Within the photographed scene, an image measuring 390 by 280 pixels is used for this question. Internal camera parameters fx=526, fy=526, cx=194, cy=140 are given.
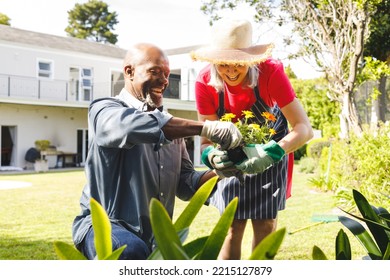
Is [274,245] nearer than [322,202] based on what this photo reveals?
Yes

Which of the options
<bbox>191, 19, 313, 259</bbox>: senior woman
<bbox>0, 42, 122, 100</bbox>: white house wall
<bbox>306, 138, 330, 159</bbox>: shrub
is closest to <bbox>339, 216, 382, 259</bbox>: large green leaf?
<bbox>191, 19, 313, 259</bbox>: senior woman

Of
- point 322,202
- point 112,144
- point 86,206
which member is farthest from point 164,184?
point 322,202

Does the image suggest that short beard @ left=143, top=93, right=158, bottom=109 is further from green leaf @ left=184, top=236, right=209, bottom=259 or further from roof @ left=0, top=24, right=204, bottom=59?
roof @ left=0, top=24, right=204, bottom=59

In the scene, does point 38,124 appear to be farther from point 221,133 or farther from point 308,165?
point 221,133

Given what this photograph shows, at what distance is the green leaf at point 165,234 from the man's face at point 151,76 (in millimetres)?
843

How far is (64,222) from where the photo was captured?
581cm

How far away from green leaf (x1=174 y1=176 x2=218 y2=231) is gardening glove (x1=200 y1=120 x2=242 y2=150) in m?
0.41

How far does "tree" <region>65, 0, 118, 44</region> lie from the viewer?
1.88m

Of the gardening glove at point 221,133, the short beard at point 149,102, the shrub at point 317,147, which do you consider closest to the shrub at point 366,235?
the gardening glove at point 221,133

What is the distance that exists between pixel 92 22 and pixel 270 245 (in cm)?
165

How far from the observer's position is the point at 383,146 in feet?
18.3

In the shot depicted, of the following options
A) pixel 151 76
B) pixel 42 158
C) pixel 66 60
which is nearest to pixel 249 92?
pixel 151 76

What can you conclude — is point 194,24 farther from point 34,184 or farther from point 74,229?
point 34,184

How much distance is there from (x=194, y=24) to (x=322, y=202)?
18.7 ft
